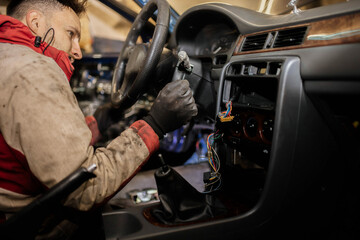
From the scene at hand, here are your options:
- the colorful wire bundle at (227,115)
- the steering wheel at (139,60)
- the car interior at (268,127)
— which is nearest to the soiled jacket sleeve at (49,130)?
the car interior at (268,127)

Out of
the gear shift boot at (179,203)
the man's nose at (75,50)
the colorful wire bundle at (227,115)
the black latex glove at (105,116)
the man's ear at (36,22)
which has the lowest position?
the black latex glove at (105,116)

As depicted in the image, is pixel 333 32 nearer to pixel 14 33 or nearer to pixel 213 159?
pixel 213 159

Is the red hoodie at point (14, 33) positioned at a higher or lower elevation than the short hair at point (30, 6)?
lower

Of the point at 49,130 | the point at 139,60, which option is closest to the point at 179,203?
the point at 49,130

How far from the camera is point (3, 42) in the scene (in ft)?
2.61

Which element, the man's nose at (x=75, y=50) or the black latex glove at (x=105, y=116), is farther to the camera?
the black latex glove at (x=105, y=116)

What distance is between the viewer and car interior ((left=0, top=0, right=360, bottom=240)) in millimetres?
889

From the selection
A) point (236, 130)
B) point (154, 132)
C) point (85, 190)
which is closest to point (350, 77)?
point (236, 130)

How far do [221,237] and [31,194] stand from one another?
784 millimetres

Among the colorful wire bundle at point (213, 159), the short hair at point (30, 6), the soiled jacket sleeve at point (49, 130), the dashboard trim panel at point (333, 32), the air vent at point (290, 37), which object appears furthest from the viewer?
the colorful wire bundle at point (213, 159)

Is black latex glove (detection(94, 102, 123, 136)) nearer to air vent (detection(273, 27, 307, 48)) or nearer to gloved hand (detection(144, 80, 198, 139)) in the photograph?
gloved hand (detection(144, 80, 198, 139))

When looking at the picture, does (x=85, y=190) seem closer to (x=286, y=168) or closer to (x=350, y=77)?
(x=286, y=168)

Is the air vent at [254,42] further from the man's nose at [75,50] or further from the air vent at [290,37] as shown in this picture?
the man's nose at [75,50]

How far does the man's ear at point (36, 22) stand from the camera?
1.00 m
